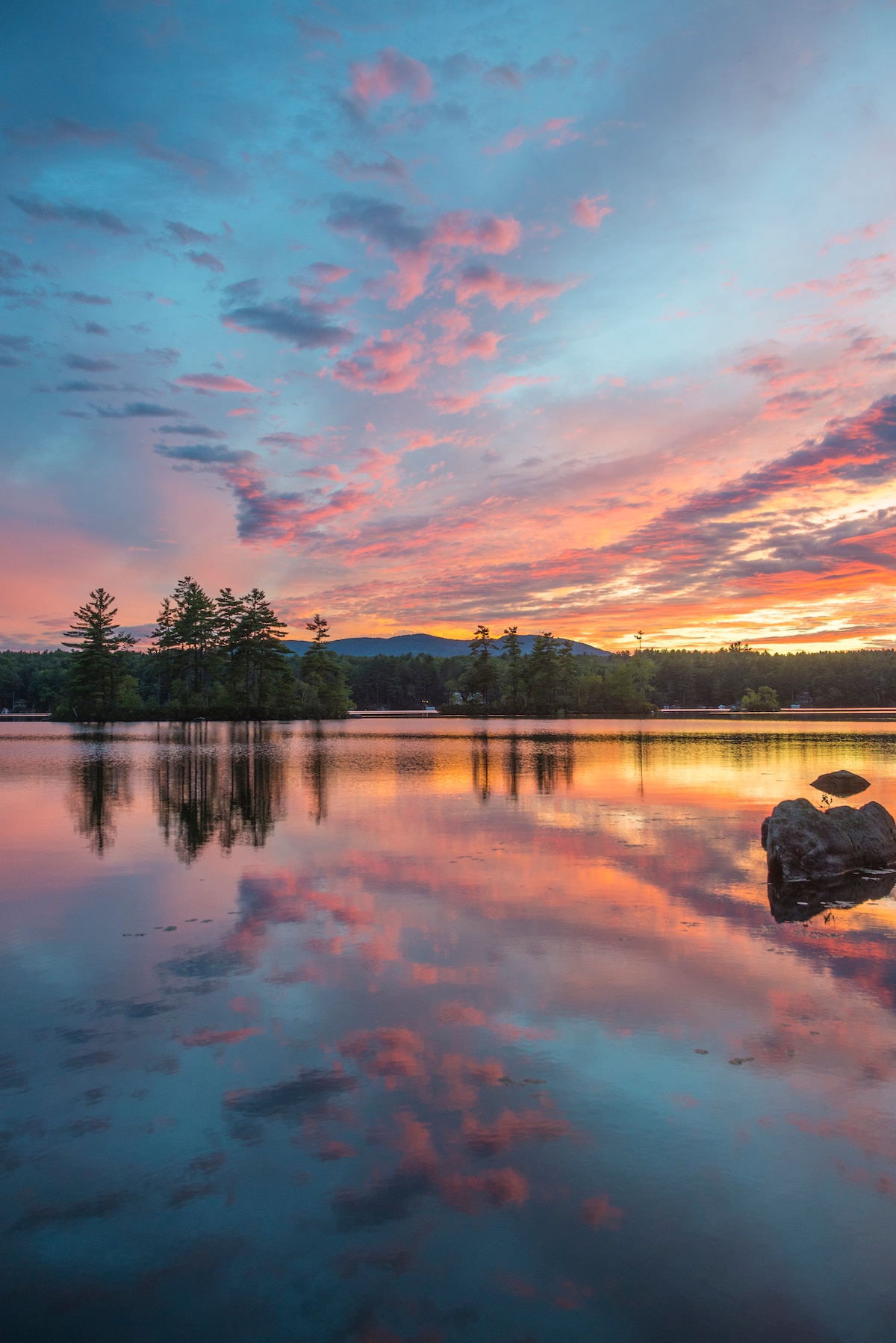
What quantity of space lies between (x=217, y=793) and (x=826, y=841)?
60.3ft

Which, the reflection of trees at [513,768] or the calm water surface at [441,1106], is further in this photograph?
the reflection of trees at [513,768]

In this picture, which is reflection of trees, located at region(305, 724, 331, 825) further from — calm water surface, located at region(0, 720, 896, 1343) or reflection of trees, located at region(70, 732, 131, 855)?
calm water surface, located at region(0, 720, 896, 1343)

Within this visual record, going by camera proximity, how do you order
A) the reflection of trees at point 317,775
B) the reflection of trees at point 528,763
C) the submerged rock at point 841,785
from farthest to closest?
the reflection of trees at point 528,763 < the submerged rock at point 841,785 < the reflection of trees at point 317,775

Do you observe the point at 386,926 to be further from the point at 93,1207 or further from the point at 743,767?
the point at 743,767

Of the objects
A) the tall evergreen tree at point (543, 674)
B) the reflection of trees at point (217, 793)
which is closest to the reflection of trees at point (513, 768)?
the reflection of trees at point (217, 793)

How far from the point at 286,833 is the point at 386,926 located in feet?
25.2

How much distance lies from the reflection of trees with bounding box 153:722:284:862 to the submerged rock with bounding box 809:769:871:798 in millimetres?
18305

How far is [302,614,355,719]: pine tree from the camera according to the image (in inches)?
4097

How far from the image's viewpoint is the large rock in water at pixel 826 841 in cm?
1316

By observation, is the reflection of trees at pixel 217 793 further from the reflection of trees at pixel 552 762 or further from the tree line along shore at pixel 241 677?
the tree line along shore at pixel 241 677

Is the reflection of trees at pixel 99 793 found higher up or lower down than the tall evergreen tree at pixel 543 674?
lower down

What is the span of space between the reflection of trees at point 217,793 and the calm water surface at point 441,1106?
3.58 m

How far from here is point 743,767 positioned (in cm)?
3453

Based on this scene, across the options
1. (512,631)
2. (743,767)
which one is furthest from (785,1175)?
(512,631)
